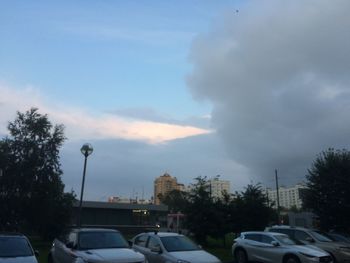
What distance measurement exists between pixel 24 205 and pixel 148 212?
1366 inches

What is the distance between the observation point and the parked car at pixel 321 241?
20.4 meters

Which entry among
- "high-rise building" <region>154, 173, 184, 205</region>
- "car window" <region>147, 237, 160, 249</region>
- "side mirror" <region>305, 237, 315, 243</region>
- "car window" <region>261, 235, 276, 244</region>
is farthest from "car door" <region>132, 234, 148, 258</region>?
"high-rise building" <region>154, 173, 184, 205</region>

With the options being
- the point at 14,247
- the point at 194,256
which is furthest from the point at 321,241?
the point at 14,247

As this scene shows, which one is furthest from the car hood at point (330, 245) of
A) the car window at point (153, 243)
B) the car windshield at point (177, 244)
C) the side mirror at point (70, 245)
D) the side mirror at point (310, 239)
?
the side mirror at point (70, 245)

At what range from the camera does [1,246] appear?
12477mm

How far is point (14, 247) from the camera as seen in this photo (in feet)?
41.4

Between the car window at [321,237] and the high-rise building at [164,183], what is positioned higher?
the high-rise building at [164,183]

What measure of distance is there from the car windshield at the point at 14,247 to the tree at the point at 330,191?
838 inches

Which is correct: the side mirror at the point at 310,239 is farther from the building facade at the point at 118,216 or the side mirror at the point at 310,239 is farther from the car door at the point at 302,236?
the building facade at the point at 118,216

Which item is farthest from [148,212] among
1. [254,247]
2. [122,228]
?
[254,247]

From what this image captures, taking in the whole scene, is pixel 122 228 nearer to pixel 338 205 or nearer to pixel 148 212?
pixel 148 212

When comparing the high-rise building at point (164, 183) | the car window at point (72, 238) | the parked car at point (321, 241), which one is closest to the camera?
the car window at point (72, 238)

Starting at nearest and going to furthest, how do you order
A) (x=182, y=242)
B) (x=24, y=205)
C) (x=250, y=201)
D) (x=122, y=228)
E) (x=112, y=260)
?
(x=112, y=260)
(x=182, y=242)
(x=24, y=205)
(x=250, y=201)
(x=122, y=228)

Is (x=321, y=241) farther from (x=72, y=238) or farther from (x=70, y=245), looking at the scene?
(x=70, y=245)
